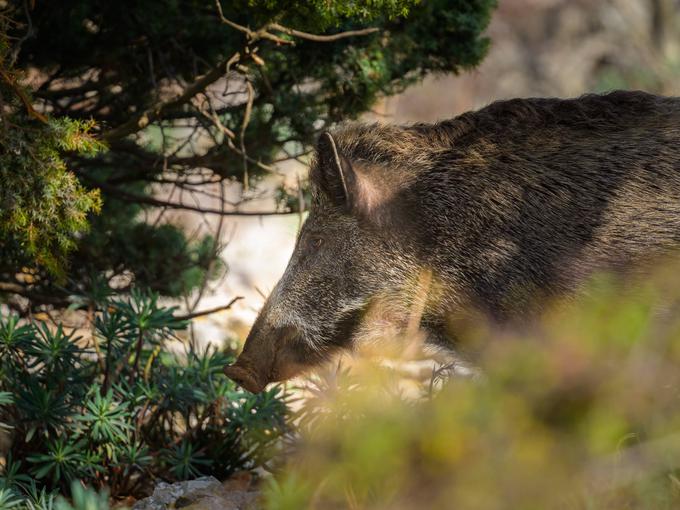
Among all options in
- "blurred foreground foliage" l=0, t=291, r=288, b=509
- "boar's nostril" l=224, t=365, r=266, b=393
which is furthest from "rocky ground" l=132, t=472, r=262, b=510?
"boar's nostril" l=224, t=365, r=266, b=393

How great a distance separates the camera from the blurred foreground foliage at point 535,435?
1.41 meters

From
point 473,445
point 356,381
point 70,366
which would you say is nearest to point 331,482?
point 473,445

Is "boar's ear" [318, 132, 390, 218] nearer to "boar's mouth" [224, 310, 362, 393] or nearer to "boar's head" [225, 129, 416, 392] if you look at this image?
"boar's head" [225, 129, 416, 392]

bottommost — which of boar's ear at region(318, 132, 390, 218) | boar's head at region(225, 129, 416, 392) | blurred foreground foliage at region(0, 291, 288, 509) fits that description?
blurred foreground foliage at region(0, 291, 288, 509)

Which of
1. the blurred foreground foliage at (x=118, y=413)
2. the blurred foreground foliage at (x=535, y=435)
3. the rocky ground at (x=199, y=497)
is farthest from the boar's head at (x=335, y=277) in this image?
the blurred foreground foliage at (x=535, y=435)

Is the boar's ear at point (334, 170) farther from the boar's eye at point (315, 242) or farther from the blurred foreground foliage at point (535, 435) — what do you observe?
the blurred foreground foliage at point (535, 435)

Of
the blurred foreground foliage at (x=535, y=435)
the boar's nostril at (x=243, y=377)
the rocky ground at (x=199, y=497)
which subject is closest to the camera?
the blurred foreground foliage at (x=535, y=435)

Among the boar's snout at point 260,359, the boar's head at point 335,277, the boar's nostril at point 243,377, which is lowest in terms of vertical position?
the boar's nostril at point 243,377

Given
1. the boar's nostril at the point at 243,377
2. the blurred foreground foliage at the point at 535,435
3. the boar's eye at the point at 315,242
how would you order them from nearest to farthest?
the blurred foreground foliage at the point at 535,435 → the boar's nostril at the point at 243,377 → the boar's eye at the point at 315,242

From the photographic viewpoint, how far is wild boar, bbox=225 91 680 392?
3311mm

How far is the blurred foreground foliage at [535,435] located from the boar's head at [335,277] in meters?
1.92

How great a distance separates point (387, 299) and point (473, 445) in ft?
7.35

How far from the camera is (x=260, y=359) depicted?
12.3 ft

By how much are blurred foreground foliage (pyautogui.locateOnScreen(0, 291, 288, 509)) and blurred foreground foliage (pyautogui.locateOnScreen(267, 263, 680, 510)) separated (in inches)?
78.3
